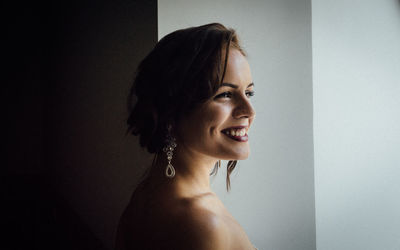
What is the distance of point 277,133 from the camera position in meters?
1.71

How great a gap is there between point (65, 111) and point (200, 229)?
3.34 metres

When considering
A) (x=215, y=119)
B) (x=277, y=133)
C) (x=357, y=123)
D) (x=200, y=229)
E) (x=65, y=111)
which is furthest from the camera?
(x=65, y=111)

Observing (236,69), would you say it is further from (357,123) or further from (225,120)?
(357,123)

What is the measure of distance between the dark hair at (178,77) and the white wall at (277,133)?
699mm

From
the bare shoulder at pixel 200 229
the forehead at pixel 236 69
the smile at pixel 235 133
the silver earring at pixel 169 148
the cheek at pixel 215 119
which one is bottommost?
the bare shoulder at pixel 200 229

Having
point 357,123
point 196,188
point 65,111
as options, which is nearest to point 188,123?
point 196,188

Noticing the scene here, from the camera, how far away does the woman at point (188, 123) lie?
2.52ft

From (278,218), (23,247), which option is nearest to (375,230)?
(278,218)

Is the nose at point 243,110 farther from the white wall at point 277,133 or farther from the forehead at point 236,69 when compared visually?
the white wall at point 277,133

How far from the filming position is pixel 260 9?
1.60 m

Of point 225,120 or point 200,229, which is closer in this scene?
point 200,229

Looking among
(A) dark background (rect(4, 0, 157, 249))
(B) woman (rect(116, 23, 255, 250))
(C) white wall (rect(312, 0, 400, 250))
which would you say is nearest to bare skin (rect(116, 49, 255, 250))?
(B) woman (rect(116, 23, 255, 250))

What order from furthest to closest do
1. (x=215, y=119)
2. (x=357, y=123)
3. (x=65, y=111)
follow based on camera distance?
(x=65, y=111) → (x=357, y=123) → (x=215, y=119)

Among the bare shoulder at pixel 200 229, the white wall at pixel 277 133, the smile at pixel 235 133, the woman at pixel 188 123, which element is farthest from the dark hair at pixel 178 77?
the white wall at pixel 277 133
